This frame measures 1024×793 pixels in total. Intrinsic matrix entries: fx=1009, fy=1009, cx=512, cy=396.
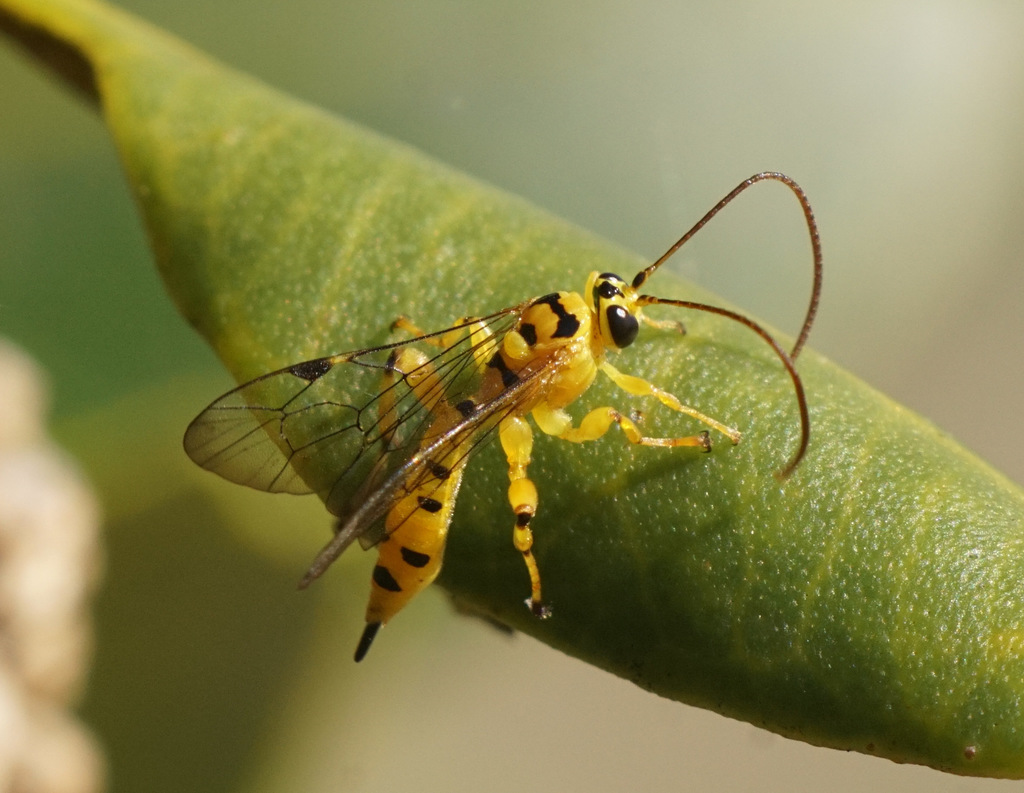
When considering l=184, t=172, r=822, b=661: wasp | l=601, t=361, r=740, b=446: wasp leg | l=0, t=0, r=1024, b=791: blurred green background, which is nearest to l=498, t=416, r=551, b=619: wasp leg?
l=184, t=172, r=822, b=661: wasp

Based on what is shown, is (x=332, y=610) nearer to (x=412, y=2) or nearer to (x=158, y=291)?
(x=158, y=291)

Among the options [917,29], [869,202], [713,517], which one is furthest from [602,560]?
[917,29]

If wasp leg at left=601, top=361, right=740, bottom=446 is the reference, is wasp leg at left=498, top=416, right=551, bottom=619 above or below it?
below

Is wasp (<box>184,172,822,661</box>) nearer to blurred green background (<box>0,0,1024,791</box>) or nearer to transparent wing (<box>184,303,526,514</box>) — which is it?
transparent wing (<box>184,303,526,514</box>)

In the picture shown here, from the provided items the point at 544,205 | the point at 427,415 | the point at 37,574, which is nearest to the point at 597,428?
the point at 427,415

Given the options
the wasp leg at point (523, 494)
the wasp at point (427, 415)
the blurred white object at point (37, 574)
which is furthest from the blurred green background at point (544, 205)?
the wasp leg at point (523, 494)

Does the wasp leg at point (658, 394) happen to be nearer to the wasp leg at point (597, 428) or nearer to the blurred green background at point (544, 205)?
the wasp leg at point (597, 428)
